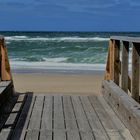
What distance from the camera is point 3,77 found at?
306 inches

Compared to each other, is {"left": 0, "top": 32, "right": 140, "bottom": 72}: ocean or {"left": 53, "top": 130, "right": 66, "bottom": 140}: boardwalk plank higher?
{"left": 53, "top": 130, "right": 66, "bottom": 140}: boardwalk plank

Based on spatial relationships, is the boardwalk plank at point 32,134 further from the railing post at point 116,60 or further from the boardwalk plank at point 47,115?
the railing post at point 116,60

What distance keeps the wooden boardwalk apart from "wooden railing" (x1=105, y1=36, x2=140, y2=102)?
0.42 m

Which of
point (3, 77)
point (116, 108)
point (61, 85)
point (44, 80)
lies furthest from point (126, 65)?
point (44, 80)

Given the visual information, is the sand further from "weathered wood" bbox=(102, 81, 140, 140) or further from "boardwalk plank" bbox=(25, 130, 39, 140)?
"boardwalk plank" bbox=(25, 130, 39, 140)

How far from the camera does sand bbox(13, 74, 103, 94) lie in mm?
11031

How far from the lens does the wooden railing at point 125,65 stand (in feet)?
16.4

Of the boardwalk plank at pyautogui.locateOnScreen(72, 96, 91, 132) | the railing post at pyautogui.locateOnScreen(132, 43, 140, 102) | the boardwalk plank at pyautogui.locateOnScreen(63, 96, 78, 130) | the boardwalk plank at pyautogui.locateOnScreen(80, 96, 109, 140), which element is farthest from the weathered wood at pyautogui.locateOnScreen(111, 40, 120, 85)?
the railing post at pyautogui.locateOnScreen(132, 43, 140, 102)

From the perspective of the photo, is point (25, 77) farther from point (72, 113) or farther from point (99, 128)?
point (99, 128)

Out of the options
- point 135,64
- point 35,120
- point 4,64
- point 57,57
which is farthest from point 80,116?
point 57,57

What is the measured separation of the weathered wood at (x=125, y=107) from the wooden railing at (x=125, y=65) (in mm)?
124

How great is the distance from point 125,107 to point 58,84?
711cm

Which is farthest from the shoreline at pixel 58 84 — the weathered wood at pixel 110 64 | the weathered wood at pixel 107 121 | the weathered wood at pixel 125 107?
the weathered wood at pixel 125 107

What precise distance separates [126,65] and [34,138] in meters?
1.97
